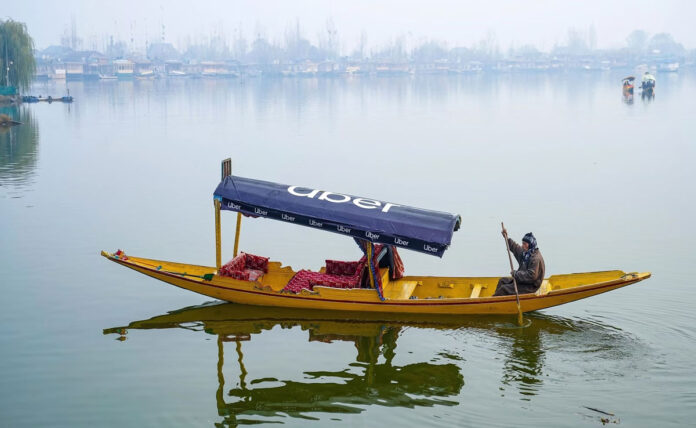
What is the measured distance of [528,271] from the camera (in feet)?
57.6

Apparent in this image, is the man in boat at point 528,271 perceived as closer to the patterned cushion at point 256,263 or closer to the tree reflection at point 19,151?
the patterned cushion at point 256,263

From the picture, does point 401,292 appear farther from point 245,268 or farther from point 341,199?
point 245,268

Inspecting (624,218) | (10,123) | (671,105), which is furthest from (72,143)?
(671,105)

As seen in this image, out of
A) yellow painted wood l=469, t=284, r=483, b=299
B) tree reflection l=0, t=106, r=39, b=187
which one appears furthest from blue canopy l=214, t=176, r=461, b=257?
tree reflection l=0, t=106, r=39, b=187

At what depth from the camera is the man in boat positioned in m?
17.5

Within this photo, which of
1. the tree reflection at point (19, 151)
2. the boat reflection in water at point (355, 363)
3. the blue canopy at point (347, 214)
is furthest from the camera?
the tree reflection at point (19, 151)

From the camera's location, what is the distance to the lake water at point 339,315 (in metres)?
14.8

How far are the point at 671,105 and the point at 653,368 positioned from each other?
7758 centimetres

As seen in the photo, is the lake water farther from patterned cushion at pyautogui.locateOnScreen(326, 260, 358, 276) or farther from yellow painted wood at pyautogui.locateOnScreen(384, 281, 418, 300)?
patterned cushion at pyautogui.locateOnScreen(326, 260, 358, 276)

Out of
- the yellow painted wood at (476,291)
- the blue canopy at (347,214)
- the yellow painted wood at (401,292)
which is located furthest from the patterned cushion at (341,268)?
the yellow painted wood at (476,291)

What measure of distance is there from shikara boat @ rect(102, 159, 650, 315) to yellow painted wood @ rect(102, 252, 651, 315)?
21 millimetres

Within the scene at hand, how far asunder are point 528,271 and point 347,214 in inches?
155

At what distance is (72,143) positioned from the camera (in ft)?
177

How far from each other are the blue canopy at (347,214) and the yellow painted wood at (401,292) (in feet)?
4.31
